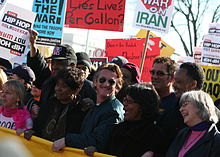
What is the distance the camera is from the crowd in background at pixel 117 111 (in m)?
3.59

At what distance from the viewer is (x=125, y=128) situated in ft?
12.5

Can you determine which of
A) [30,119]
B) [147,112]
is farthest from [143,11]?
[147,112]

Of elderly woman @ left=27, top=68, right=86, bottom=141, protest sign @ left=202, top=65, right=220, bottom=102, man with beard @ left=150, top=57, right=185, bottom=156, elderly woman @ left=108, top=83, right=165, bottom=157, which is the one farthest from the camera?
protest sign @ left=202, top=65, right=220, bottom=102

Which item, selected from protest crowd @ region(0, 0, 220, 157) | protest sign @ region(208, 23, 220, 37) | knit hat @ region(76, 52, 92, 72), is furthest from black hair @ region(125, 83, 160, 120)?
protest sign @ region(208, 23, 220, 37)

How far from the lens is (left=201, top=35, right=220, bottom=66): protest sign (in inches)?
381

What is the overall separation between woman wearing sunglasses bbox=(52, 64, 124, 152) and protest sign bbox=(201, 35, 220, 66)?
5786 mm

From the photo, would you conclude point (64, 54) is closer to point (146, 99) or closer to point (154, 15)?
point (146, 99)

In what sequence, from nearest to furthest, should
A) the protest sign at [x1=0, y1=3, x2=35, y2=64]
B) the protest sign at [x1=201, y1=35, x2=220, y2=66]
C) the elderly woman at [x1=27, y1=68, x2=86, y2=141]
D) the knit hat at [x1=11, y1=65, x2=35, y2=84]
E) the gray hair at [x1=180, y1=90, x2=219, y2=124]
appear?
the gray hair at [x1=180, y1=90, x2=219, y2=124], the elderly woman at [x1=27, y1=68, x2=86, y2=141], the knit hat at [x1=11, y1=65, x2=35, y2=84], the protest sign at [x1=0, y1=3, x2=35, y2=64], the protest sign at [x1=201, y1=35, x2=220, y2=66]

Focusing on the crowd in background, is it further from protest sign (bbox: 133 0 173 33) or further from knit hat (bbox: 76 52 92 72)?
protest sign (bbox: 133 0 173 33)

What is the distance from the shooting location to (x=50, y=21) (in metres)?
7.74

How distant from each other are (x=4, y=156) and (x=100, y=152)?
835mm

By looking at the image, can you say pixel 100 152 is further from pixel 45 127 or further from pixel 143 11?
pixel 143 11

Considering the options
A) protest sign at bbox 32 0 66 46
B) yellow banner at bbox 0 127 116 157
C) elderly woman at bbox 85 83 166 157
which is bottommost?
yellow banner at bbox 0 127 116 157

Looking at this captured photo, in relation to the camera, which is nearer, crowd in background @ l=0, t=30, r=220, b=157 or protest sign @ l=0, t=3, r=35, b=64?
crowd in background @ l=0, t=30, r=220, b=157
